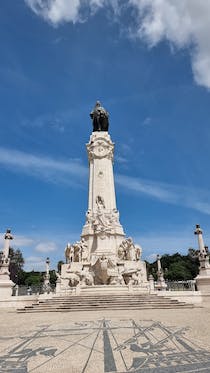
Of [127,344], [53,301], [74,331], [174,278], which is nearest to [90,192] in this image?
[53,301]

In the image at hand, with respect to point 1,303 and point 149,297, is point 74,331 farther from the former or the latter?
point 1,303

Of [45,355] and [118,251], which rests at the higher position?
[118,251]

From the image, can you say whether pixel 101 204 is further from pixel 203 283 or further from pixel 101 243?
pixel 203 283

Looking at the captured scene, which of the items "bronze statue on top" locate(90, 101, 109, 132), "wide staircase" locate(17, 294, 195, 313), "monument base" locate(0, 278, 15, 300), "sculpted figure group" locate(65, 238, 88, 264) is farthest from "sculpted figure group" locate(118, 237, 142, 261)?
"bronze statue on top" locate(90, 101, 109, 132)

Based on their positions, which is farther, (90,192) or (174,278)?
(174,278)

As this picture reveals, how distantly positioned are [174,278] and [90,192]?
37117 millimetres

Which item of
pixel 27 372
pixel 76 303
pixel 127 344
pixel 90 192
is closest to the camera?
pixel 27 372

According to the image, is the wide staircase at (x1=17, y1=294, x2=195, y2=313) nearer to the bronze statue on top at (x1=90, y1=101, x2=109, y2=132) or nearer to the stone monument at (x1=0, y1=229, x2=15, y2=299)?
the stone monument at (x1=0, y1=229, x2=15, y2=299)

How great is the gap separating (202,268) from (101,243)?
935 cm

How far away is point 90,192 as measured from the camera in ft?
94.3

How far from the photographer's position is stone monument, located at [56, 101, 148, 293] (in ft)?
68.5

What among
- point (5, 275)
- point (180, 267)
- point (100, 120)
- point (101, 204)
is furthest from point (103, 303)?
point (180, 267)

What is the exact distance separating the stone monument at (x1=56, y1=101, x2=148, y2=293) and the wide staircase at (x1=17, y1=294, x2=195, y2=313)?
2.85 metres

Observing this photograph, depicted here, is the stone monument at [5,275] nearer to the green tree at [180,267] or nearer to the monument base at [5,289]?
the monument base at [5,289]
